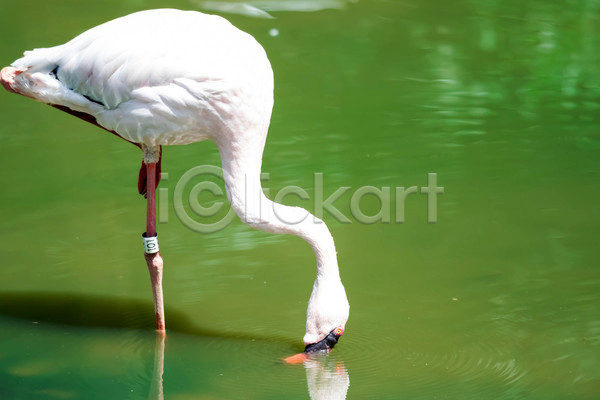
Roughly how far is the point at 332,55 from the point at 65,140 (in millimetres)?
3191

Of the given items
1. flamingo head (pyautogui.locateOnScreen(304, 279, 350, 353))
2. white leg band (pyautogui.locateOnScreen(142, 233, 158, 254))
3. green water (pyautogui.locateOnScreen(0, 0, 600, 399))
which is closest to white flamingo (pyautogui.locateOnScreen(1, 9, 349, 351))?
flamingo head (pyautogui.locateOnScreen(304, 279, 350, 353))

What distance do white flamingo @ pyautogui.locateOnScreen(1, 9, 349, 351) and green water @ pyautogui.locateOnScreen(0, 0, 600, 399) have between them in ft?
1.36

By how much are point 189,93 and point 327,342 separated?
1.51 m

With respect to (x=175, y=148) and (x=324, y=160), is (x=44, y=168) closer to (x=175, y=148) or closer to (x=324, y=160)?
(x=175, y=148)

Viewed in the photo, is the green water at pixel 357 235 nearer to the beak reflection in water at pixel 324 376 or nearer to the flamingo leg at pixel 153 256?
the beak reflection in water at pixel 324 376

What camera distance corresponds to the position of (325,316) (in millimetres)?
4586

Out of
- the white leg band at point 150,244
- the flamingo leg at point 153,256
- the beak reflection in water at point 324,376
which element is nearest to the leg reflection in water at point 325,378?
the beak reflection in water at point 324,376

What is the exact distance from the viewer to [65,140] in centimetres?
793

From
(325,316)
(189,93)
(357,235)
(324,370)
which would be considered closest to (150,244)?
(189,93)

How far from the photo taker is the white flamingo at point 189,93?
4.66 m

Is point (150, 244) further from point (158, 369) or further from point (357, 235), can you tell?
point (357, 235)

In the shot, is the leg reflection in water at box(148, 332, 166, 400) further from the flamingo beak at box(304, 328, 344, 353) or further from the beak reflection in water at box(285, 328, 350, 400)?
the flamingo beak at box(304, 328, 344, 353)

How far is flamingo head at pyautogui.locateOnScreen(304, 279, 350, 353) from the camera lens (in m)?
4.59

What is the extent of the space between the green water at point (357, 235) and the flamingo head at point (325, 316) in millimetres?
103
